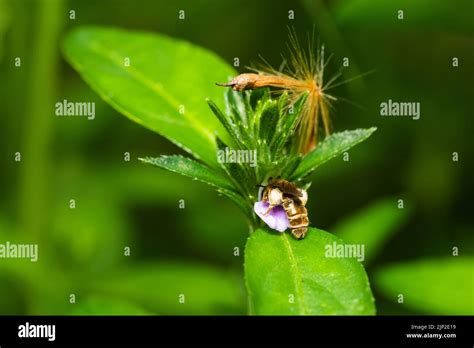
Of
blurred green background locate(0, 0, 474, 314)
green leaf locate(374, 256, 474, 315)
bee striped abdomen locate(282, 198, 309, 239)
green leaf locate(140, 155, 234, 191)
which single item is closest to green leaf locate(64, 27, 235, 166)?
green leaf locate(140, 155, 234, 191)

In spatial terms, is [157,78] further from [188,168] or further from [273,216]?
[273,216]

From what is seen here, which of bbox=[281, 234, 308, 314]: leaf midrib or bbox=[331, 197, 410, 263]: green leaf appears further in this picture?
bbox=[331, 197, 410, 263]: green leaf

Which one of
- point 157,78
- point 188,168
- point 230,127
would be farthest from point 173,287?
point 230,127

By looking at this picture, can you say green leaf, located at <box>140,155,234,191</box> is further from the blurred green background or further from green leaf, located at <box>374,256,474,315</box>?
the blurred green background

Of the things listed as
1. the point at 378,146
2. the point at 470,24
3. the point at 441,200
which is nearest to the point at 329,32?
the point at 470,24

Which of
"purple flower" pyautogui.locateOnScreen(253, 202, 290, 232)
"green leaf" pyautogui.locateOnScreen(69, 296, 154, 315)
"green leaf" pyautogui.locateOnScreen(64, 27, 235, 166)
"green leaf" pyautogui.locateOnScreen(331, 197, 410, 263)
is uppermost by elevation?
"green leaf" pyautogui.locateOnScreen(64, 27, 235, 166)

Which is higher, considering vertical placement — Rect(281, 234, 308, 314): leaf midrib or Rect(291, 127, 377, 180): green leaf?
Rect(291, 127, 377, 180): green leaf
